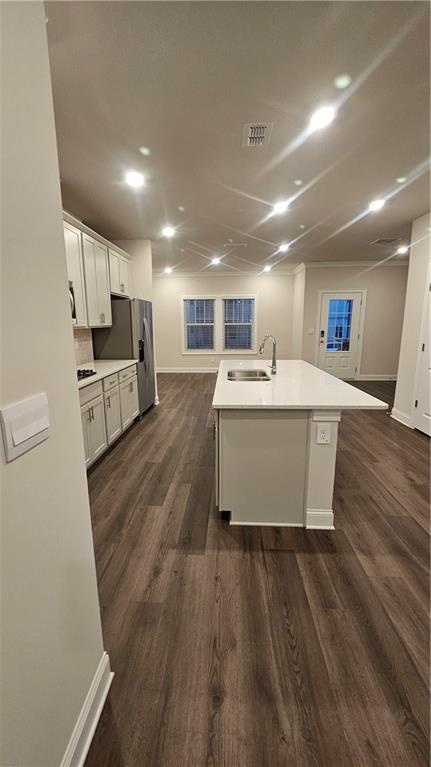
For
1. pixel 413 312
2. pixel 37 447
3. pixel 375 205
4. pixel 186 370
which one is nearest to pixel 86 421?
pixel 37 447

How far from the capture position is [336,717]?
3.85 feet

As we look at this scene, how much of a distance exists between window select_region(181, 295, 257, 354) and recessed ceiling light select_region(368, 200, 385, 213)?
171 inches

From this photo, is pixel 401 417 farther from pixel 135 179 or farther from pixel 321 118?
pixel 135 179

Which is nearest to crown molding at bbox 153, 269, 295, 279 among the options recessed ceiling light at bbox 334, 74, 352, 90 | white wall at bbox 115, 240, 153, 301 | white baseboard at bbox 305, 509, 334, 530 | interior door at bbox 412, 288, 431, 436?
white wall at bbox 115, 240, 153, 301

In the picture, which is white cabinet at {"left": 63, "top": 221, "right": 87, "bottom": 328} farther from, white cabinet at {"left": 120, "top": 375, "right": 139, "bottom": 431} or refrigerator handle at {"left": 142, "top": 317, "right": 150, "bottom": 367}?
refrigerator handle at {"left": 142, "top": 317, "right": 150, "bottom": 367}

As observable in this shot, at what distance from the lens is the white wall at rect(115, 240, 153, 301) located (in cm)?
487

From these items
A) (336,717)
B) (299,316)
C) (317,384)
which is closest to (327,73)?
(317,384)

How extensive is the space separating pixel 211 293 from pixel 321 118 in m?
6.14

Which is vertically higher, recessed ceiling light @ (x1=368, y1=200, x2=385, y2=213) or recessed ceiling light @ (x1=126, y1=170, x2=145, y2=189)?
recessed ceiling light @ (x1=368, y1=200, x2=385, y2=213)

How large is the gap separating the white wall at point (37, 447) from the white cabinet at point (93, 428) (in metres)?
1.96

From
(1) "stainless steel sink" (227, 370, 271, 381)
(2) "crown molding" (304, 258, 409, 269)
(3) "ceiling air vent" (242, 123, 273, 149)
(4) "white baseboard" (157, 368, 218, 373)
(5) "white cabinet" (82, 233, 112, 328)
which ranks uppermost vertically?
(2) "crown molding" (304, 258, 409, 269)

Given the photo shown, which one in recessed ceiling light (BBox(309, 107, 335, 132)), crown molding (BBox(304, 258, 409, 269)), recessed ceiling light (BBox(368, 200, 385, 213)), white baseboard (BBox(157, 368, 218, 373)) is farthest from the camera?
white baseboard (BBox(157, 368, 218, 373))

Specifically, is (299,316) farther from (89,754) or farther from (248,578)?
(89,754)

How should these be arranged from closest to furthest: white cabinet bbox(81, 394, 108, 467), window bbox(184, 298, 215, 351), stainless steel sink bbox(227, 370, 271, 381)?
white cabinet bbox(81, 394, 108, 467) → stainless steel sink bbox(227, 370, 271, 381) → window bbox(184, 298, 215, 351)
